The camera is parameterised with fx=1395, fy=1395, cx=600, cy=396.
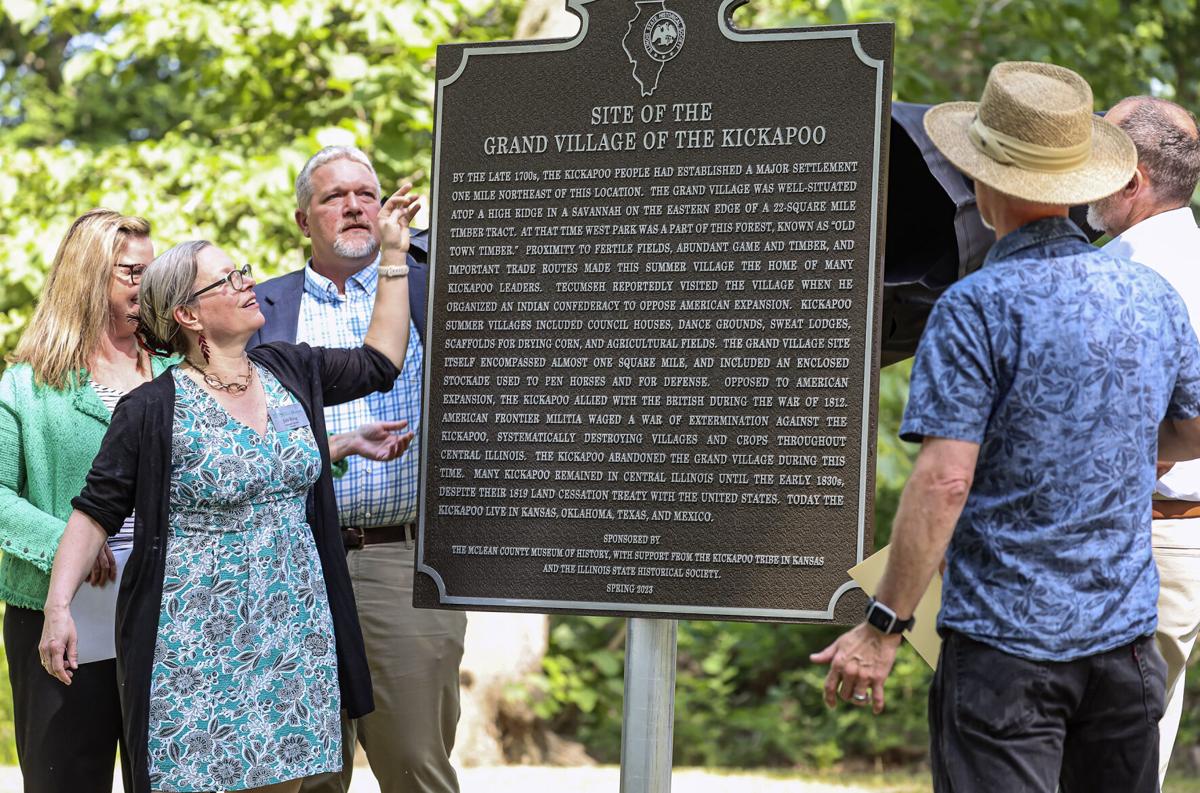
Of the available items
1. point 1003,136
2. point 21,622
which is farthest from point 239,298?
point 1003,136

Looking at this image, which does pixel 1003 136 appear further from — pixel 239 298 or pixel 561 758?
pixel 561 758

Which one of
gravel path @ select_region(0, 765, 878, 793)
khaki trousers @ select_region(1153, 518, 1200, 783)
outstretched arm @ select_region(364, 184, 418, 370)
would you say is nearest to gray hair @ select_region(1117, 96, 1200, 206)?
khaki trousers @ select_region(1153, 518, 1200, 783)

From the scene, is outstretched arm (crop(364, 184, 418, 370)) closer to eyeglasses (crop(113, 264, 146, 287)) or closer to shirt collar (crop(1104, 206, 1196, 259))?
eyeglasses (crop(113, 264, 146, 287))

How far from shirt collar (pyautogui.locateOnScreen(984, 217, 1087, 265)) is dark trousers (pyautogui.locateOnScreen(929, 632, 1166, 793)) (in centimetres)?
83

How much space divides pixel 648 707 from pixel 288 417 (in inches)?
52.3

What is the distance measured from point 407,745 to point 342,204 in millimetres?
1841

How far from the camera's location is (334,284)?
4.84 metres

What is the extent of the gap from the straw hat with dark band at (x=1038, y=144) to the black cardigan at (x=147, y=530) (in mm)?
2001

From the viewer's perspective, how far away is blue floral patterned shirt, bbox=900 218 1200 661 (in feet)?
9.23

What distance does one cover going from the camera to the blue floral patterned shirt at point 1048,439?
2.81m

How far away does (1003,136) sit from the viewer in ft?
9.86

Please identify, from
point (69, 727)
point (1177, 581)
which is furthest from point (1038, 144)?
point (69, 727)

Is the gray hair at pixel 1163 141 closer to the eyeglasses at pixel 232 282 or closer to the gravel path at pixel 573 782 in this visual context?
the eyeglasses at pixel 232 282

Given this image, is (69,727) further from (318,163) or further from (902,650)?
(902,650)
